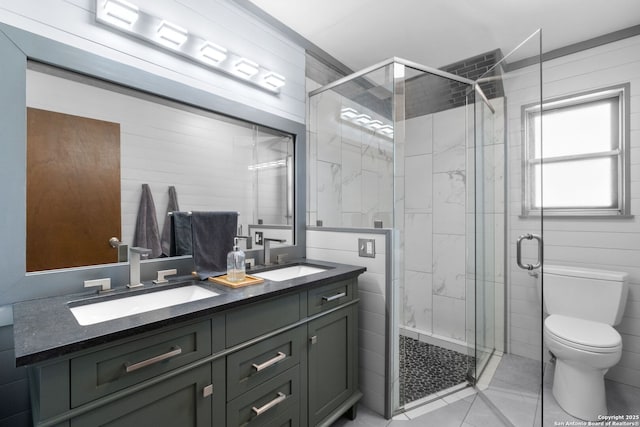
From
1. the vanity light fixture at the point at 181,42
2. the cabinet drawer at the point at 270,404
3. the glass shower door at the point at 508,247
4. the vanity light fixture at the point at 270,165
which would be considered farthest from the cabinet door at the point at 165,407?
the glass shower door at the point at 508,247

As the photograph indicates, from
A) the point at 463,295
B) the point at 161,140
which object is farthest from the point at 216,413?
the point at 463,295

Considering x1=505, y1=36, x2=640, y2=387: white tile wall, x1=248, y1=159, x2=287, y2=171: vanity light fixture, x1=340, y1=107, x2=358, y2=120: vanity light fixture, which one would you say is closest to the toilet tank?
x1=505, y1=36, x2=640, y2=387: white tile wall

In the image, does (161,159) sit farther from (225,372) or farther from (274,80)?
(225,372)

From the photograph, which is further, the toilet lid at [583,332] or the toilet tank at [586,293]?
the toilet tank at [586,293]

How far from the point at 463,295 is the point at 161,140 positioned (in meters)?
2.60

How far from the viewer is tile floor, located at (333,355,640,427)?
5.70ft

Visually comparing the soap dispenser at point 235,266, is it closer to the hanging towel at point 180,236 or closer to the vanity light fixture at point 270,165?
the hanging towel at point 180,236

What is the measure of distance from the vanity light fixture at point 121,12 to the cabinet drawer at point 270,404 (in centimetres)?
172

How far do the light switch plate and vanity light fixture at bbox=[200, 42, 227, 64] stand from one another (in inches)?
55.2

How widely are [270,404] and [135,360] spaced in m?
0.63

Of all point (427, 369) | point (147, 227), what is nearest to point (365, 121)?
point (147, 227)

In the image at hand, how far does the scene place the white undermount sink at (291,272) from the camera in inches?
73.7

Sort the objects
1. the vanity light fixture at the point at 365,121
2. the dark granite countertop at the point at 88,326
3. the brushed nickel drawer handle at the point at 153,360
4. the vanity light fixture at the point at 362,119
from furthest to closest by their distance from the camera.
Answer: the vanity light fixture at the point at 362,119, the vanity light fixture at the point at 365,121, the brushed nickel drawer handle at the point at 153,360, the dark granite countertop at the point at 88,326

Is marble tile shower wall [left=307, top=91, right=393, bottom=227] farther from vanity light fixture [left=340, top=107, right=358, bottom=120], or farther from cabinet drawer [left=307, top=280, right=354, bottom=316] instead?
cabinet drawer [left=307, top=280, right=354, bottom=316]
